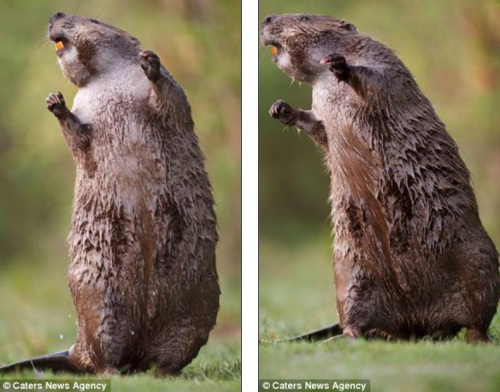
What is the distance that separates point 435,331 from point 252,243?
1309 millimetres

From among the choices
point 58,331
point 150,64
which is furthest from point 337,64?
point 58,331

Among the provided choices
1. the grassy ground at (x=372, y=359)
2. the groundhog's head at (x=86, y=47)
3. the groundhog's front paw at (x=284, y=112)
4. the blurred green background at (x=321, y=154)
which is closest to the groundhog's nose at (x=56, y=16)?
the groundhog's head at (x=86, y=47)

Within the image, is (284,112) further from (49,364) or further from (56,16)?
(49,364)

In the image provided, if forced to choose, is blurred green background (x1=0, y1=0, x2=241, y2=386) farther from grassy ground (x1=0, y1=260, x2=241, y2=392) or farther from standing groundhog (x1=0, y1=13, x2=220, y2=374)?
standing groundhog (x1=0, y1=13, x2=220, y2=374)

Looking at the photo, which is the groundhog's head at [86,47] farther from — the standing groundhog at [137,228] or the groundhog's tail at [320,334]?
the groundhog's tail at [320,334]

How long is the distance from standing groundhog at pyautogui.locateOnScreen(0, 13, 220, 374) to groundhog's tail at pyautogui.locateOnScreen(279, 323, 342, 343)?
0.58 meters

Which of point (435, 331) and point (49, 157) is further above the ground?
point (49, 157)

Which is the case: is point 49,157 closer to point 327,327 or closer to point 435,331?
point 327,327

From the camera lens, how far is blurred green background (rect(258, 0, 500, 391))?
778 cm

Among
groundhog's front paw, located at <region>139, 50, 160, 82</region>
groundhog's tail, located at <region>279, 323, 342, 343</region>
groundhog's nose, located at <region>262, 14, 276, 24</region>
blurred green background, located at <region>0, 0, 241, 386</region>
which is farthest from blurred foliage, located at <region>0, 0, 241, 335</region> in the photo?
groundhog's front paw, located at <region>139, 50, 160, 82</region>

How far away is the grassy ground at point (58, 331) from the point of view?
714 cm

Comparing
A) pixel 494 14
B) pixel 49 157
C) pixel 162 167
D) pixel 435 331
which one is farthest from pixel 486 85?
pixel 49 157

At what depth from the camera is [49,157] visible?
317 inches

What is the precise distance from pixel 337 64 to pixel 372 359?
1767 millimetres
